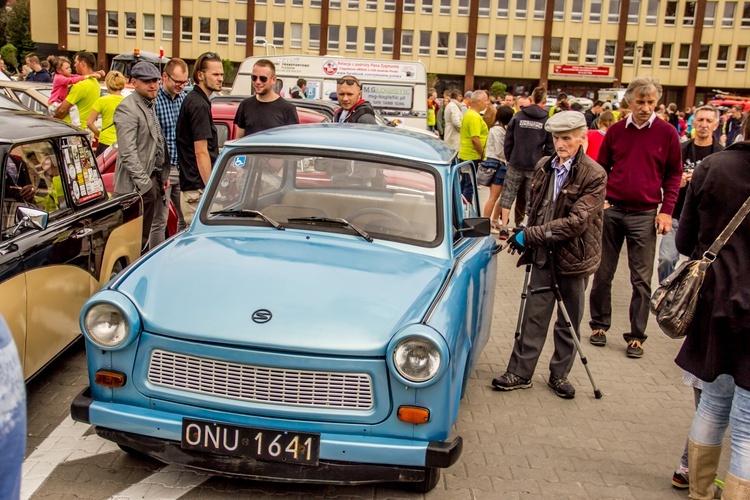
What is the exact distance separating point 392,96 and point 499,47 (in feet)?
166

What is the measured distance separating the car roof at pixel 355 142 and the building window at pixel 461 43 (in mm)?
63116

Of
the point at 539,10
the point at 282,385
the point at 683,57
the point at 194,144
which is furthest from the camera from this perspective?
the point at 683,57

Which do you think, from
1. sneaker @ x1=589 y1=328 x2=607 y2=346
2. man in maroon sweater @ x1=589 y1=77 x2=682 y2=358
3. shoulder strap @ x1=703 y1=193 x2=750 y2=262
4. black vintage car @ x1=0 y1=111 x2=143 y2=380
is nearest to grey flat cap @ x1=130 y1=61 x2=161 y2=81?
black vintage car @ x1=0 y1=111 x2=143 y2=380

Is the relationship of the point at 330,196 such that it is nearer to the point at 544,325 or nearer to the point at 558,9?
the point at 544,325

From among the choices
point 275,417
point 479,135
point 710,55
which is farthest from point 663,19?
point 275,417

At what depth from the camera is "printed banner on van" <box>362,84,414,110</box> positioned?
18.5m

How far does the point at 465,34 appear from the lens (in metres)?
66.6

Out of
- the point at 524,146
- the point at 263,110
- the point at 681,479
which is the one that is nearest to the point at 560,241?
the point at 681,479

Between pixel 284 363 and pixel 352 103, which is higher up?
pixel 352 103

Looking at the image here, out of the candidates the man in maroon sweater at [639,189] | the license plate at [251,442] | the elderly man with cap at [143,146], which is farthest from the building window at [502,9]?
the license plate at [251,442]

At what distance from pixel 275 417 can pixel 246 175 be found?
185 cm

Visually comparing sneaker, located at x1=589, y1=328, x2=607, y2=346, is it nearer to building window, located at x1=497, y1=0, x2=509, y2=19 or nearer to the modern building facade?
the modern building facade

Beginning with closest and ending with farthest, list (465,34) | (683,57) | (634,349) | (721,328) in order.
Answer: (721,328)
(634,349)
(465,34)
(683,57)

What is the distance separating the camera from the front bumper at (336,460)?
3631mm
